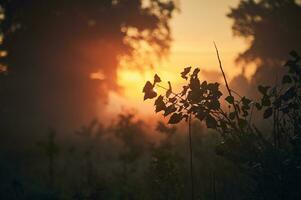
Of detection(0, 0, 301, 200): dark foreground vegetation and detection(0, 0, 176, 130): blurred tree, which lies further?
detection(0, 0, 176, 130): blurred tree

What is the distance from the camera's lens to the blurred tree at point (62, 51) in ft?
102

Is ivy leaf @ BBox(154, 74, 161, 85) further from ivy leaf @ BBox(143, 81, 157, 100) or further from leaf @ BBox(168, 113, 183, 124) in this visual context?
leaf @ BBox(168, 113, 183, 124)

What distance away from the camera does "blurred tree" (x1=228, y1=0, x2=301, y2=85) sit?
39.1m

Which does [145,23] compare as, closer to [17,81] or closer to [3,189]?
[17,81]

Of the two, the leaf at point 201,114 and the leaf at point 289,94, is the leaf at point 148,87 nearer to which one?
the leaf at point 201,114

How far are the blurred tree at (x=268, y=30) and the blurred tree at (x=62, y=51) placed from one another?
36.5 feet

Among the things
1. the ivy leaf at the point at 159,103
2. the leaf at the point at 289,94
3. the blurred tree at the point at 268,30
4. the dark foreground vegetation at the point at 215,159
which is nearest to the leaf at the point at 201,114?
the dark foreground vegetation at the point at 215,159

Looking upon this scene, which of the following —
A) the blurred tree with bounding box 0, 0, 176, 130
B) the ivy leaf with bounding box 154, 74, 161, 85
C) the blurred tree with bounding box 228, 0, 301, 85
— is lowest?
the ivy leaf with bounding box 154, 74, 161, 85

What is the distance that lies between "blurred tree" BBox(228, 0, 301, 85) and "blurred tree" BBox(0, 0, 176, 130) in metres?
11.1

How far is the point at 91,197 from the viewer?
6723 mm

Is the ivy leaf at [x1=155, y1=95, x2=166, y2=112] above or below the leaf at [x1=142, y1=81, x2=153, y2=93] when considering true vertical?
below

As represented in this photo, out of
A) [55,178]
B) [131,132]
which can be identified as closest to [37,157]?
[131,132]

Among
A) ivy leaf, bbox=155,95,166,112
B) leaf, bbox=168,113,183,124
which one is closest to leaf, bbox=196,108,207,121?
leaf, bbox=168,113,183,124

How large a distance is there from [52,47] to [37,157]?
1593 cm
